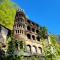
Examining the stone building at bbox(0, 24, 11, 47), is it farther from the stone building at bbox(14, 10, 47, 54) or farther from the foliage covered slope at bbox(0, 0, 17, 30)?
the foliage covered slope at bbox(0, 0, 17, 30)

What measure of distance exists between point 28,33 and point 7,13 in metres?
10.1

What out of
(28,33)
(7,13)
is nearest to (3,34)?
(28,33)

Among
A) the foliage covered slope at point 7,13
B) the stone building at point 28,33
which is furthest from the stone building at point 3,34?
the foliage covered slope at point 7,13

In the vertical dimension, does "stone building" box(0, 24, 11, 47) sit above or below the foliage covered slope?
below

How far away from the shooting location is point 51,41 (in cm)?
6278

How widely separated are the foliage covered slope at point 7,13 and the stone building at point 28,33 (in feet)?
12.4

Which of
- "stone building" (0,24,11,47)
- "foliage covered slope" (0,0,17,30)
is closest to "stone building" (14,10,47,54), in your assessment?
"stone building" (0,24,11,47)

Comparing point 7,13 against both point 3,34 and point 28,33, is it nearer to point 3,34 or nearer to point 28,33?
point 28,33

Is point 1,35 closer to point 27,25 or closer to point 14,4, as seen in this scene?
point 27,25

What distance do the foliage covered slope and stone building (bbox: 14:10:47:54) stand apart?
3780 mm

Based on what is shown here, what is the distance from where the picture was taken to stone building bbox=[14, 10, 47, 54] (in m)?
55.1

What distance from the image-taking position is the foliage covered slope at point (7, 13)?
6130cm

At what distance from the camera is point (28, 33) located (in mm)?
57656

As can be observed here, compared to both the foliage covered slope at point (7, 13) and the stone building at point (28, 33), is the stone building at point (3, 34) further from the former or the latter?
the foliage covered slope at point (7, 13)
